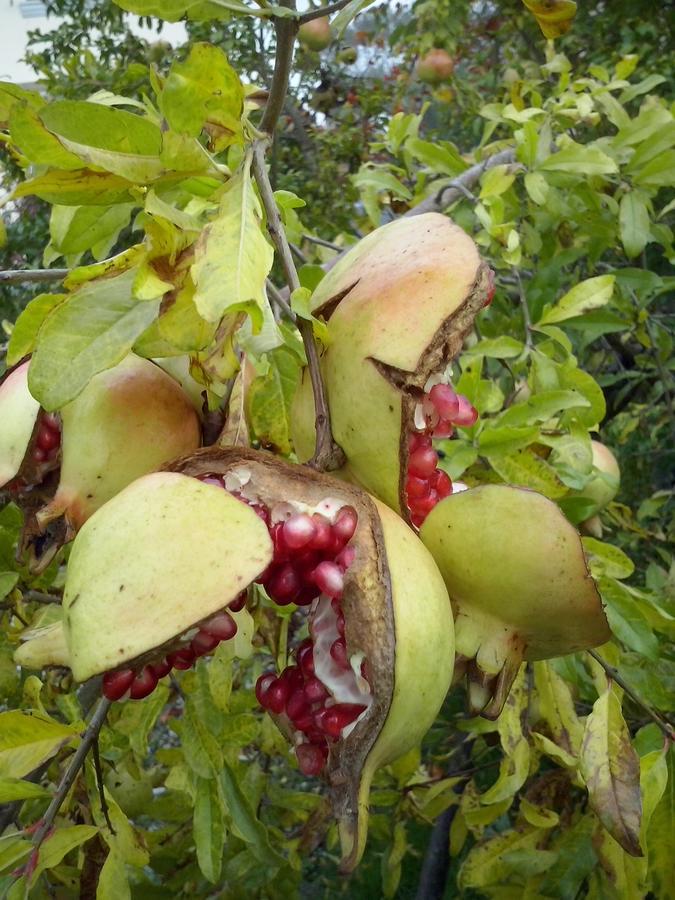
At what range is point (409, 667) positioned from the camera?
503 mm

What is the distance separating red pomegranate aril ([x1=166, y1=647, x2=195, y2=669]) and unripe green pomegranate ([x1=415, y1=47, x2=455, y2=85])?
2.98 meters

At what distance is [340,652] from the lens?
0.58m

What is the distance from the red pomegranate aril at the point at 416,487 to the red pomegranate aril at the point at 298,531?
112mm

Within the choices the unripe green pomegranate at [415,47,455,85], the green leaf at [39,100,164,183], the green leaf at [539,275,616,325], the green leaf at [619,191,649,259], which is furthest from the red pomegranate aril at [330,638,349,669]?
the unripe green pomegranate at [415,47,455,85]

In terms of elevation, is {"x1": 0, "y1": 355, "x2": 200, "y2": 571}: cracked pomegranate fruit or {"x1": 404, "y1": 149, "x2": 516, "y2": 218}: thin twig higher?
{"x1": 0, "y1": 355, "x2": 200, "y2": 571}: cracked pomegranate fruit

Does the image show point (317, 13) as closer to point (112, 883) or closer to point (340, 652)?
point (340, 652)

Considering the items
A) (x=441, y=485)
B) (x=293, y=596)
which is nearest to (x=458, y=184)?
(x=441, y=485)

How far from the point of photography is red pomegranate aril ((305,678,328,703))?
585 mm

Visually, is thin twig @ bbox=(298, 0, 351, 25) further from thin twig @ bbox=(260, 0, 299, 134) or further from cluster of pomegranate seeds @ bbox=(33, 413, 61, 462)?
cluster of pomegranate seeds @ bbox=(33, 413, 61, 462)

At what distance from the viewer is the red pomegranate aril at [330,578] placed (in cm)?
55

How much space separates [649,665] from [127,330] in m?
0.93

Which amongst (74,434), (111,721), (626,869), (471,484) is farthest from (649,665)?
(74,434)

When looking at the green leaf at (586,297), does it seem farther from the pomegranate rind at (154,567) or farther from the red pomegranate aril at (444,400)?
the pomegranate rind at (154,567)

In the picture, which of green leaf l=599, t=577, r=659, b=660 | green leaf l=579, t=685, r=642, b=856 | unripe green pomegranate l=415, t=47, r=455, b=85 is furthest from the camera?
unripe green pomegranate l=415, t=47, r=455, b=85
